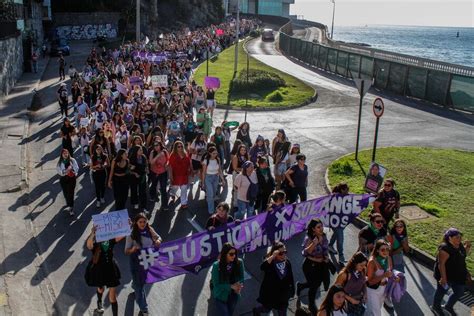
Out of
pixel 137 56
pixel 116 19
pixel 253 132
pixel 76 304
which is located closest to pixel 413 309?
pixel 76 304

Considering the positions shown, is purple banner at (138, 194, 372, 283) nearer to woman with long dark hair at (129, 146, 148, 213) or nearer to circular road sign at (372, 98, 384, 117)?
woman with long dark hair at (129, 146, 148, 213)

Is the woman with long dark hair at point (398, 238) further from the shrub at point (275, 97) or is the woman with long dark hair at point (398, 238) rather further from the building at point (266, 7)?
the building at point (266, 7)

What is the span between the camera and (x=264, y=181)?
11258 millimetres

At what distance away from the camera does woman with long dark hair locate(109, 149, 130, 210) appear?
36.9 ft

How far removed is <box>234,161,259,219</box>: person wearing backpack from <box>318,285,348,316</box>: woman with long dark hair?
482cm

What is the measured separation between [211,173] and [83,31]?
5258cm

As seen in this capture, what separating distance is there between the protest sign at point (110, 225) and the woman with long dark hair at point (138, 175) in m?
3.95

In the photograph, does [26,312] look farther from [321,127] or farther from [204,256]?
[321,127]

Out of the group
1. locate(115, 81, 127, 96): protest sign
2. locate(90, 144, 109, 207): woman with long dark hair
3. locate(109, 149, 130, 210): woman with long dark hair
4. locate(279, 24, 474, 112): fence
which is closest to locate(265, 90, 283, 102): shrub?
locate(279, 24, 474, 112): fence

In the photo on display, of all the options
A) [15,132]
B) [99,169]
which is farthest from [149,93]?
[99,169]

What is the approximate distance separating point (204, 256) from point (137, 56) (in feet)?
80.8

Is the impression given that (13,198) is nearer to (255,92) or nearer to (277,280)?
(277,280)

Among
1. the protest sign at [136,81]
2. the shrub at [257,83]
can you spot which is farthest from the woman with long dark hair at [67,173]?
the shrub at [257,83]

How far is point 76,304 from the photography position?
8.36m
